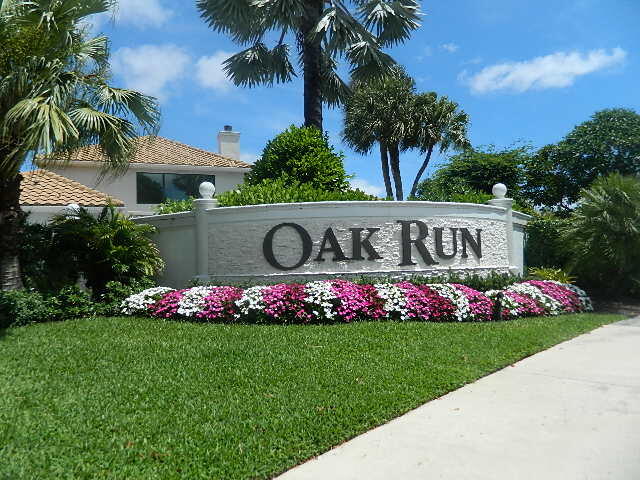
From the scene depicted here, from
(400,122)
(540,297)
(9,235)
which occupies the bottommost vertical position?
(540,297)

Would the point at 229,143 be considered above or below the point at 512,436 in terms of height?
above

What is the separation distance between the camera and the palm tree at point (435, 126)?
1223 inches

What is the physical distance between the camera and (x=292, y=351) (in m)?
7.04

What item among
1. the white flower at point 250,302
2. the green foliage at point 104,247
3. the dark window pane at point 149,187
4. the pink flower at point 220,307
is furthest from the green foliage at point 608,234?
the dark window pane at point 149,187

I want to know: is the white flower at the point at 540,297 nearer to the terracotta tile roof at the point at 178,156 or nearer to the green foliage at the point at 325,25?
the green foliage at the point at 325,25

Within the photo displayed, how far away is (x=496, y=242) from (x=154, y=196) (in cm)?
1677

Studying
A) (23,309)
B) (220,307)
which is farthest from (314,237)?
(23,309)

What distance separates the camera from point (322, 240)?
10867mm

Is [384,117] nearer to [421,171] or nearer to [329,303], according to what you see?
[421,171]

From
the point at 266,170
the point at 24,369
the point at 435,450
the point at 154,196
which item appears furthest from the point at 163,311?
the point at 154,196

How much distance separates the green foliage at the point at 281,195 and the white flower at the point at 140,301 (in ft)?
8.43

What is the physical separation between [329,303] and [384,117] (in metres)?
23.4

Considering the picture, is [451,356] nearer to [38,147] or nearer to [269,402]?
[269,402]

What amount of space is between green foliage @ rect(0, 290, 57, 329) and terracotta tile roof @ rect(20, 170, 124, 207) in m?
6.20
